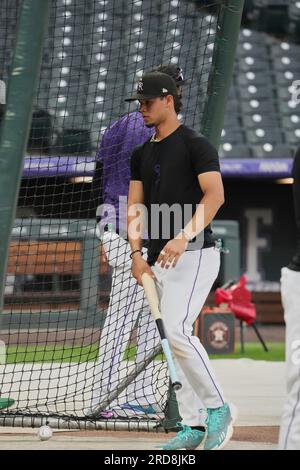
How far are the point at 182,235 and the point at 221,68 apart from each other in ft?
5.03

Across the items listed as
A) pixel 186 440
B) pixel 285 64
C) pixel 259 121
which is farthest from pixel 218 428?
pixel 285 64

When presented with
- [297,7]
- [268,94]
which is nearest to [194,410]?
[268,94]

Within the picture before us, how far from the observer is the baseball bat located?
14.4ft

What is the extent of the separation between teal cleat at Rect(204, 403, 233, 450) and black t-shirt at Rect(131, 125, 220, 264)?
73 cm

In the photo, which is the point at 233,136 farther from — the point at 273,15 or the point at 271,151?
the point at 273,15

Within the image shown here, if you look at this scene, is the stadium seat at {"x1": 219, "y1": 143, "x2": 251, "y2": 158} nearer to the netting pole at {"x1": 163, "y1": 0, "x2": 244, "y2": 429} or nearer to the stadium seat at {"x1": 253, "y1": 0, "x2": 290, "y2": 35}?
the stadium seat at {"x1": 253, "y1": 0, "x2": 290, "y2": 35}

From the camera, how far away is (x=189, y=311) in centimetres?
457

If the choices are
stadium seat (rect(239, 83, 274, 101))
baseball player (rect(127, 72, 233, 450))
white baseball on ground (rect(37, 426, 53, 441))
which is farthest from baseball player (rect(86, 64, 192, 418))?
stadium seat (rect(239, 83, 274, 101))

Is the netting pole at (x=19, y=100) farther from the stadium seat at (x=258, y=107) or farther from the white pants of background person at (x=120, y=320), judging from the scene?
the stadium seat at (x=258, y=107)

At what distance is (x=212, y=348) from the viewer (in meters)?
11.5

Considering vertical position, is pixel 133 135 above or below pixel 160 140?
above

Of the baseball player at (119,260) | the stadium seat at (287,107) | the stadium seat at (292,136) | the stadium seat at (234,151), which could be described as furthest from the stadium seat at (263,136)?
the baseball player at (119,260)

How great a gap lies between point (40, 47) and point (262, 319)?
544 inches
